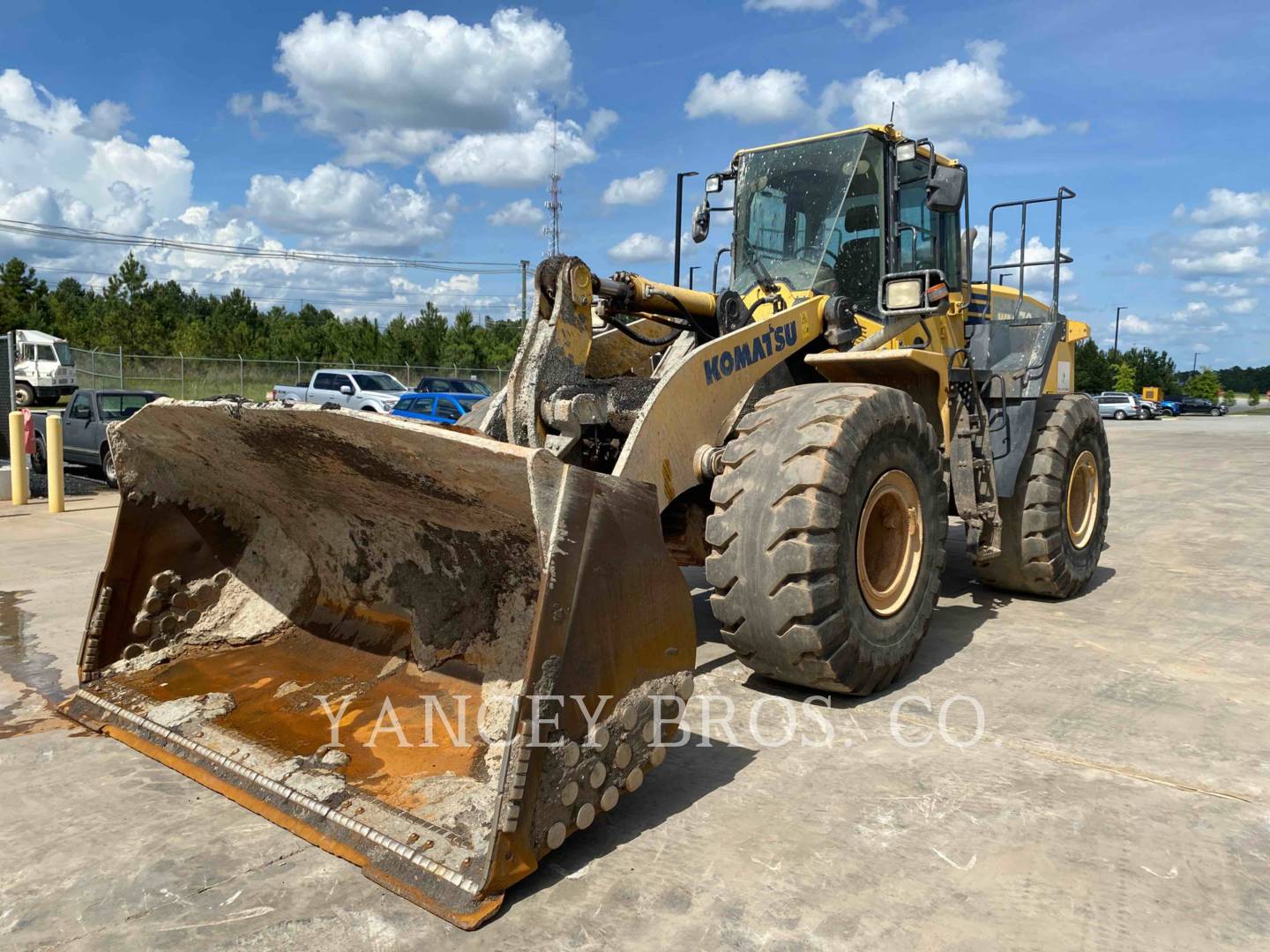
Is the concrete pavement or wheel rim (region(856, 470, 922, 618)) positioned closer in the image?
the concrete pavement

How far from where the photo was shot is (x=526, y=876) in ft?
9.09

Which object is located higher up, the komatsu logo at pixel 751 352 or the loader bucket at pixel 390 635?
the komatsu logo at pixel 751 352

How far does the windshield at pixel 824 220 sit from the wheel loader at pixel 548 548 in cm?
2

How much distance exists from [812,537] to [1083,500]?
419 cm

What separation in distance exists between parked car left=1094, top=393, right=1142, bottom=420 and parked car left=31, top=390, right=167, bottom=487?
4743 cm

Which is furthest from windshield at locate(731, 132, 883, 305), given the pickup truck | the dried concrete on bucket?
the pickup truck

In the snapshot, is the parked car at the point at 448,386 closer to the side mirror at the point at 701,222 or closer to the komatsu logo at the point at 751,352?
the side mirror at the point at 701,222

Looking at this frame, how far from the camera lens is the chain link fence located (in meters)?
32.2

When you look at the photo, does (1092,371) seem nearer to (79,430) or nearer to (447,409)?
(447,409)

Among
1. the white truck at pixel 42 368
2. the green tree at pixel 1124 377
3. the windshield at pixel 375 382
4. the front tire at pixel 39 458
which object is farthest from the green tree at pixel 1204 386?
the front tire at pixel 39 458

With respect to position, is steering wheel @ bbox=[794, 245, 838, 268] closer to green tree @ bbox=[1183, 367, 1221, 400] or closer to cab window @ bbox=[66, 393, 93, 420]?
cab window @ bbox=[66, 393, 93, 420]

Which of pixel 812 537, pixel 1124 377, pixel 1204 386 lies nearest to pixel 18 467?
pixel 812 537

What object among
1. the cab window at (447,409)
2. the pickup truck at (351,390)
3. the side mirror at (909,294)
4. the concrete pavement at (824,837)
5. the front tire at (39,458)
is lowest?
the concrete pavement at (824,837)

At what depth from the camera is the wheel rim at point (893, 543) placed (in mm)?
4531
